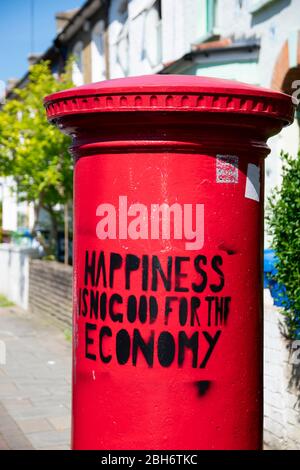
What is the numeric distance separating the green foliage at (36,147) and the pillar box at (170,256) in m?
11.7

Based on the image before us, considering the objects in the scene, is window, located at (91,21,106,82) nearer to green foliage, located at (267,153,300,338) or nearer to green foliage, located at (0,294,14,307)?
green foliage, located at (0,294,14,307)

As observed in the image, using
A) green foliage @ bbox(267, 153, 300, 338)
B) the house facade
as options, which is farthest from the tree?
green foliage @ bbox(267, 153, 300, 338)

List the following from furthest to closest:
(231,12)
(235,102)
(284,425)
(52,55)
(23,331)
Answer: (52,55) < (23,331) < (231,12) < (284,425) < (235,102)

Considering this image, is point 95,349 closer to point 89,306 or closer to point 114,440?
point 89,306

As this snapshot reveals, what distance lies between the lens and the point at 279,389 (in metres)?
6.02

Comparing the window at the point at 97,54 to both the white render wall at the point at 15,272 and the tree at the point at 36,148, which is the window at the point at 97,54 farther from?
the white render wall at the point at 15,272

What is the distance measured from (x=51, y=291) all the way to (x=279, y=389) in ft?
28.2

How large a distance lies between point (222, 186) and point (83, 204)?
553mm

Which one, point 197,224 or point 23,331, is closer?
point 197,224

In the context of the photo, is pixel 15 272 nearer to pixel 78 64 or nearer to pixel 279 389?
pixel 78 64

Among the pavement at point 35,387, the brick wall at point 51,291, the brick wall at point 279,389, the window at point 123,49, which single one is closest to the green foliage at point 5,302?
the brick wall at point 51,291

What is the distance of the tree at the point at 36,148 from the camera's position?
48.0ft

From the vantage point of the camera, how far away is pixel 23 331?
1325 centimetres
